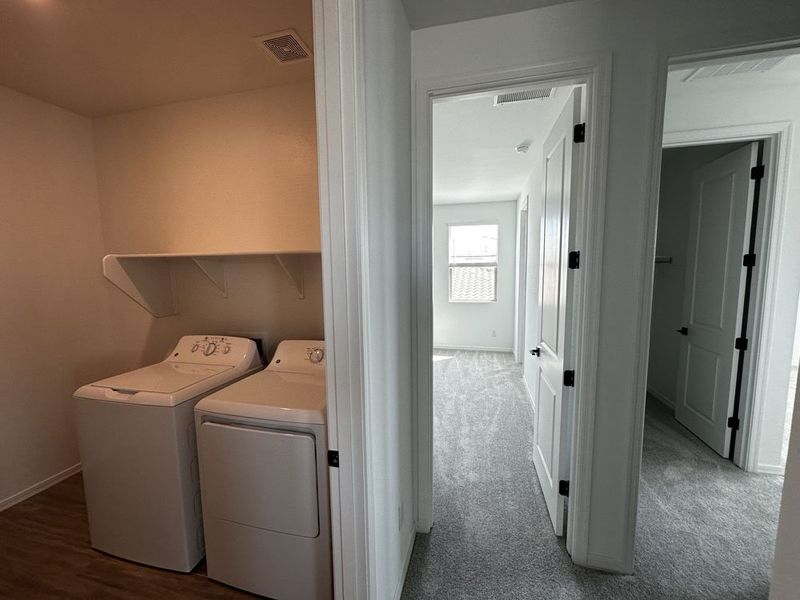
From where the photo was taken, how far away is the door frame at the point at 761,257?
2113 mm

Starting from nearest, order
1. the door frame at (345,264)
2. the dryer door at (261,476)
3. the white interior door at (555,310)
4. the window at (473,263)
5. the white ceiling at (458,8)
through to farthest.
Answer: the door frame at (345,264)
the dryer door at (261,476)
the white ceiling at (458,8)
the white interior door at (555,310)
the window at (473,263)

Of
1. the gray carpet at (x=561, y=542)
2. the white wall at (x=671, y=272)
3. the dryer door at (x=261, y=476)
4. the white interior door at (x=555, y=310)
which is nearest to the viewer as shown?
the dryer door at (x=261, y=476)

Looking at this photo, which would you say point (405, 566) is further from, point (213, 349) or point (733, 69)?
point (733, 69)

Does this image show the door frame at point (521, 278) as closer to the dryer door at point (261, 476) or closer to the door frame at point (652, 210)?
the door frame at point (652, 210)

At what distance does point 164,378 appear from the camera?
170 centimetres

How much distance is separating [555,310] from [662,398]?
107 inches

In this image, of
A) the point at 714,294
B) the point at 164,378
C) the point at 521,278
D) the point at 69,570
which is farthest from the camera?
the point at 521,278

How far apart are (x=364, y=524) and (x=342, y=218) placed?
3.14 ft

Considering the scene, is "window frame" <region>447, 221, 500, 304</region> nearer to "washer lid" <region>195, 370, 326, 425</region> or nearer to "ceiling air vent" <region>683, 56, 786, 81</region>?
"ceiling air vent" <region>683, 56, 786, 81</region>

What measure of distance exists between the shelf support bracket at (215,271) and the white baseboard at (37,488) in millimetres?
1667

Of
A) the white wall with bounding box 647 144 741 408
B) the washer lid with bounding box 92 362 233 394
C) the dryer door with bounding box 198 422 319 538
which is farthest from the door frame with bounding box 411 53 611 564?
the white wall with bounding box 647 144 741 408

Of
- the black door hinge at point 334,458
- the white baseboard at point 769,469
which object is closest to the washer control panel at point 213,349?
the black door hinge at point 334,458

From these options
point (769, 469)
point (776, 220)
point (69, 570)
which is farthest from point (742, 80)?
point (69, 570)

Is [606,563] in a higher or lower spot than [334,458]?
lower
